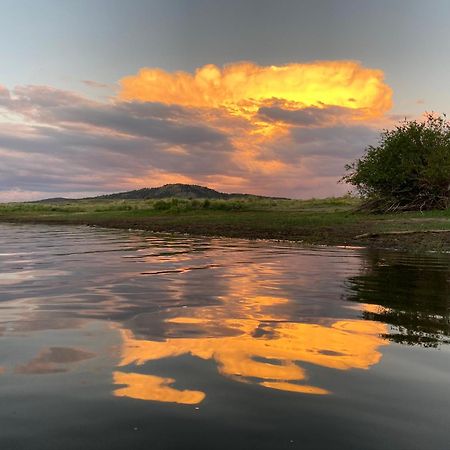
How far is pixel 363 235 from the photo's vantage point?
76.4 feet

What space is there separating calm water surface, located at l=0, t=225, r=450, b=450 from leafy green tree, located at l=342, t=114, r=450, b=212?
3158 centimetres

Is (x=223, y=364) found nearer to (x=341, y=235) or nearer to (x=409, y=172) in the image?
(x=341, y=235)

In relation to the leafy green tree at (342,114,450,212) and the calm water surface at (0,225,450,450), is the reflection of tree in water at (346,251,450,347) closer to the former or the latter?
the calm water surface at (0,225,450,450)

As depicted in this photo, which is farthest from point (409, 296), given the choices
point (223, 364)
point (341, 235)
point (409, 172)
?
point (409, 172)

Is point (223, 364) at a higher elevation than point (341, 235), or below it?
below

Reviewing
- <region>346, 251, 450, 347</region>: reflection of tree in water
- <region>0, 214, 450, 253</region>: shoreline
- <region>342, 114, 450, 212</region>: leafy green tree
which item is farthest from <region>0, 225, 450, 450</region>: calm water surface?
<region>342, 114, 450, 212</region>: leafy green tree

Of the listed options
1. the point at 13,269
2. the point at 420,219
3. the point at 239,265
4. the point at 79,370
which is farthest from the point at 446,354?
the point at 420,219

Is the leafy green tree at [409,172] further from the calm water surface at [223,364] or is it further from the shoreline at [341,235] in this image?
the calm water surface at [223,364]

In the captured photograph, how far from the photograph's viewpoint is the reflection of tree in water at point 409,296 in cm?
657

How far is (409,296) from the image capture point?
9242mm

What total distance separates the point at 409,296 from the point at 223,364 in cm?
547

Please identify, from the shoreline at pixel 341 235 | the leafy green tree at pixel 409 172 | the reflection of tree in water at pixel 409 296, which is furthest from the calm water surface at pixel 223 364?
the leafy green tree at pixel 409 172

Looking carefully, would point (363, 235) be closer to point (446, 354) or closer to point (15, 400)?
point (446, 354)

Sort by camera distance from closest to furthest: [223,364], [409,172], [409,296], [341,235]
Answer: [223,364] < [409,296] < [341,235] < [409,172]
